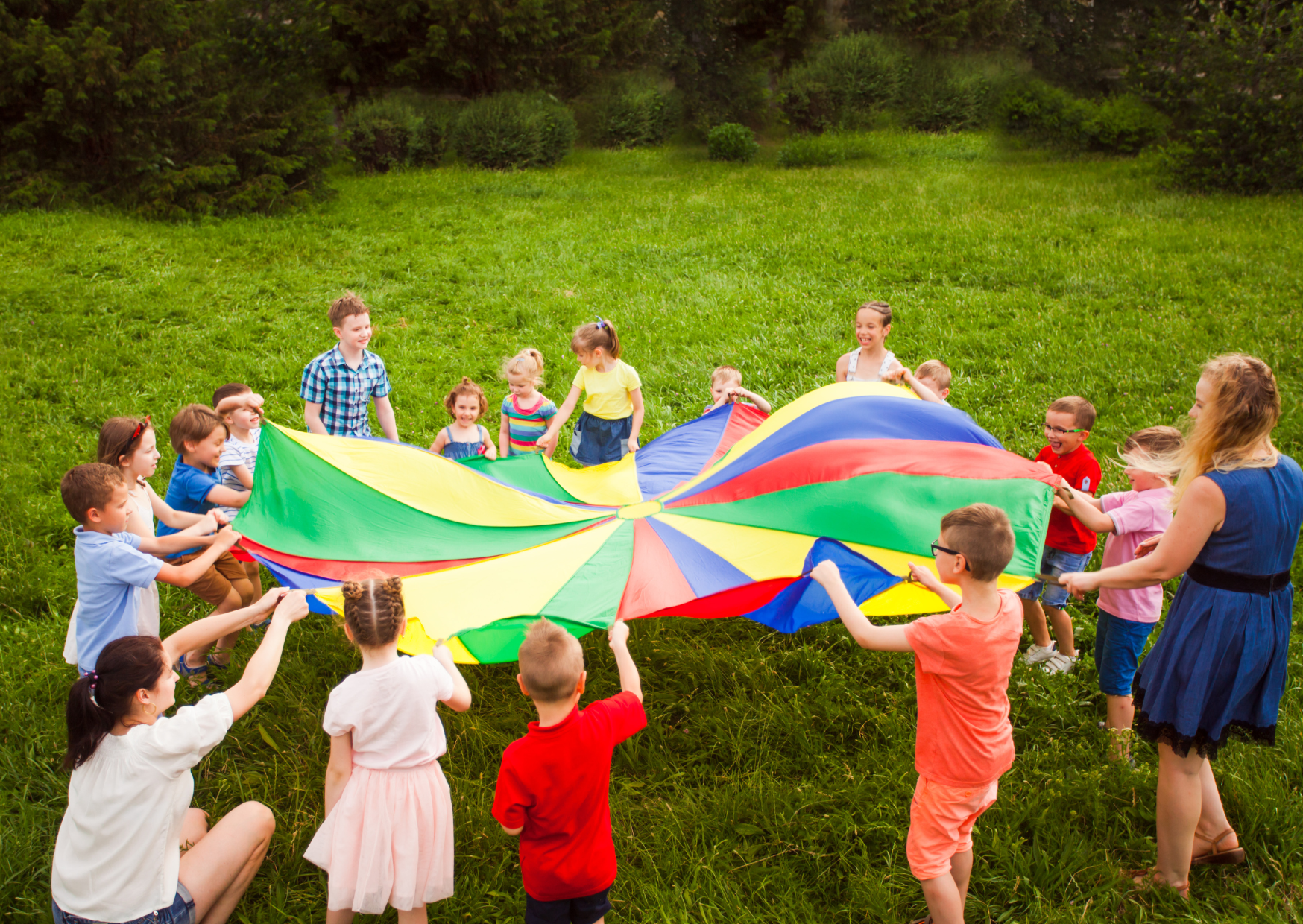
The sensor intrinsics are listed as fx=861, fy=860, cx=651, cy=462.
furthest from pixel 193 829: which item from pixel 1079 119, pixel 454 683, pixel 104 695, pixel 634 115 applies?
pixel 634 115

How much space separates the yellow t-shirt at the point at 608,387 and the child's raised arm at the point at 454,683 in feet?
8.56

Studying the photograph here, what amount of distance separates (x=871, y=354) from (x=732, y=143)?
14095mm

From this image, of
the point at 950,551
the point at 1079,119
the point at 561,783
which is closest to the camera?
the point at 561,783

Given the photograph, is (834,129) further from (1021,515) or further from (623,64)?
(1021,515)

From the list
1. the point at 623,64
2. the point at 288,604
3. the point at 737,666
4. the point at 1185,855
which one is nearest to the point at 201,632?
the point at 288,604

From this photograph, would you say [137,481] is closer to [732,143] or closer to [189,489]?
[189,489]

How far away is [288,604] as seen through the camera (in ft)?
9.43

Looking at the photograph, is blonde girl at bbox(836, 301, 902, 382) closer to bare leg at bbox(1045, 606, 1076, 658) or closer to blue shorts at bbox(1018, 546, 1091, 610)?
blue shorts at bbox(1018, 546, 1091, 610)

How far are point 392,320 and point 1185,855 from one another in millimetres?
8463

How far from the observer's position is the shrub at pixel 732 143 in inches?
703

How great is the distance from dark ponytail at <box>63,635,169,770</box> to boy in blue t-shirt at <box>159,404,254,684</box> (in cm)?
155

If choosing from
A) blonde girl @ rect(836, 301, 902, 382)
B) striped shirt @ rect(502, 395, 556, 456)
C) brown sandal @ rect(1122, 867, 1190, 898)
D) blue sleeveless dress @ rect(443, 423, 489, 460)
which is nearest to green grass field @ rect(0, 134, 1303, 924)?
brown sandal @ rect(1122, 867, 1190, 898)

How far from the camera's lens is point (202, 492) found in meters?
4.10

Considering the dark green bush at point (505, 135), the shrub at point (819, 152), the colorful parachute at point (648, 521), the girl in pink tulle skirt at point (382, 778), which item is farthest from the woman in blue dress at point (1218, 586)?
the dark green bush at point (505, 135)
